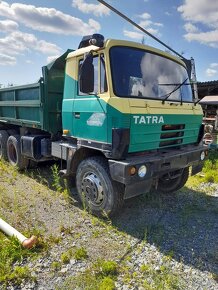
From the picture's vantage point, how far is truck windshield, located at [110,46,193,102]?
3.52 metres

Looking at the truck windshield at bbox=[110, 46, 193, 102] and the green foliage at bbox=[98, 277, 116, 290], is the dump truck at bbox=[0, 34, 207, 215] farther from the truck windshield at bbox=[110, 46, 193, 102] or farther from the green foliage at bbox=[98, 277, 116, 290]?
the green foliage at bbox=[98, 277, 116, 290]

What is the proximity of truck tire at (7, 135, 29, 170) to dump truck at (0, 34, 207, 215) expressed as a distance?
4.47 feet

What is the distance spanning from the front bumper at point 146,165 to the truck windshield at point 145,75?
919 mm

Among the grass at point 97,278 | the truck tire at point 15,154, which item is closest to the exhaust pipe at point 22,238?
the grass at point 97,278

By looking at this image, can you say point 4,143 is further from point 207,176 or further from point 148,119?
point 207,176

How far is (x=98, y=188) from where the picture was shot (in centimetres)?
382

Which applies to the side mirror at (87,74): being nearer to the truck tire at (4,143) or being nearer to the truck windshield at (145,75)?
the truck windshield at (145,75)

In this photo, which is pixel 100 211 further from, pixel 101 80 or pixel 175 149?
pixel 101 80

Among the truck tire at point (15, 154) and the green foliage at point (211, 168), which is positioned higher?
the truck tire at point (15, 154)

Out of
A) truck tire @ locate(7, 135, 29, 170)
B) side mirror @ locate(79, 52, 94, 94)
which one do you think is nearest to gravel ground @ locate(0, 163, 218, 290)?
truck tire @ locate(7, 135, 29, 170)

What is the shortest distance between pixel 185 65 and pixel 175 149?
69.9 inches

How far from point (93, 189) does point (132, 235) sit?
0.92m

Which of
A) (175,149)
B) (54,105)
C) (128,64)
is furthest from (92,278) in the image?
(54,105)

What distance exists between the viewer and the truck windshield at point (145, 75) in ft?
11.5
